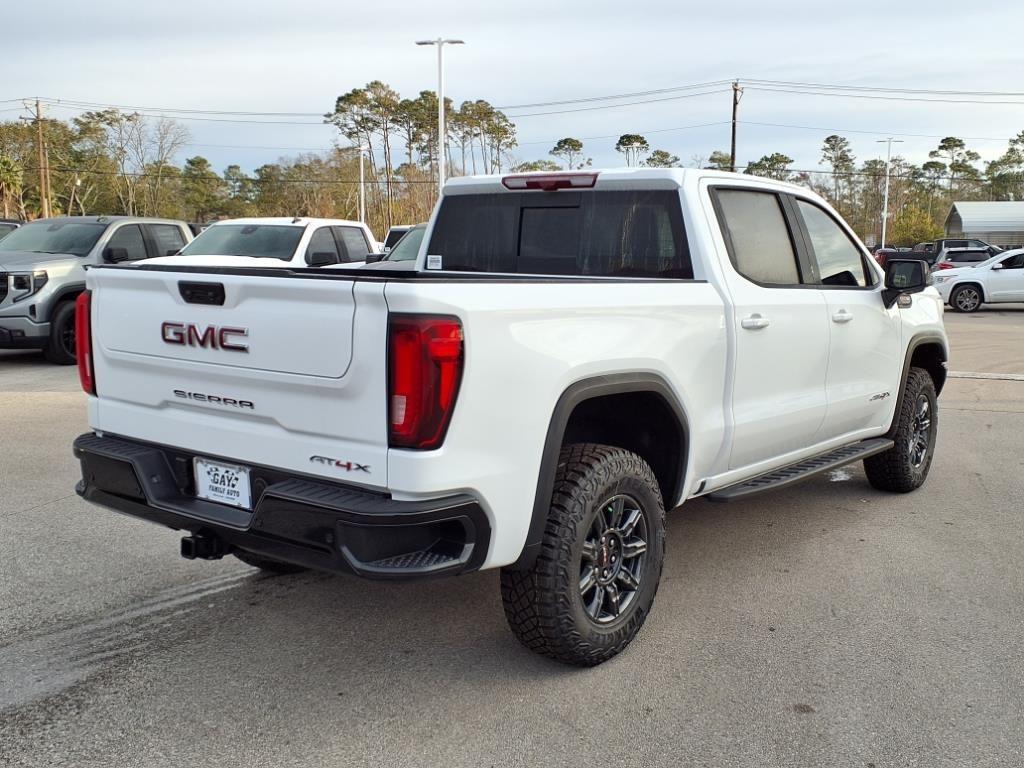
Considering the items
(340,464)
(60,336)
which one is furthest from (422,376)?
(60,336)

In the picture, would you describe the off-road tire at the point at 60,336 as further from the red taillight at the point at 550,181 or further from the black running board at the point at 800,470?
the black running board at the point at 800,470

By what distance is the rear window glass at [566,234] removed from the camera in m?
4.34

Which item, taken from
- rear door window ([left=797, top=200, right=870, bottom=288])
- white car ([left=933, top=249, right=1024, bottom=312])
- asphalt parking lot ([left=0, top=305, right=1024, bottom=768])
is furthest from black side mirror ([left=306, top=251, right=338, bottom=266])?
white car ([left=933, top=249, right=1024, bottom=312])

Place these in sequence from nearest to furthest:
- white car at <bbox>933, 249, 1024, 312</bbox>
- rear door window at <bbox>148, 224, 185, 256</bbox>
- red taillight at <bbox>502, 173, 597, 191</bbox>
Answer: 1. red taillight at <bbox>502, 173, 597, 191</bbox>
2. rear door window at <bbox>148, 224, 185, 256</bbox>
3. white car at <bbox>933, 249, 1024, 312</bbox>

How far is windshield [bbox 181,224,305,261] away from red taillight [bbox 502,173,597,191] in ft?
26.2

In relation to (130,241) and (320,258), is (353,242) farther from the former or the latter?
(130,241)

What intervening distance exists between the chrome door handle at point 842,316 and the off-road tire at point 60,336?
32.9 feet

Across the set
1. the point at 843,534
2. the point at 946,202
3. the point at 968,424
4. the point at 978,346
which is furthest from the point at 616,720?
the point at 946,202

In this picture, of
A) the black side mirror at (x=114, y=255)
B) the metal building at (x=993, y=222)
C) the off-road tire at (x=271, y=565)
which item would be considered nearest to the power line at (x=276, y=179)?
the metal building at (x=993, y=222)

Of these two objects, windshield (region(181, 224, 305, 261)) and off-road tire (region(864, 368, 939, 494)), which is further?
windshield (region(181, 224, 305, 261))

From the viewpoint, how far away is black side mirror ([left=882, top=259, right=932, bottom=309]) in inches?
210

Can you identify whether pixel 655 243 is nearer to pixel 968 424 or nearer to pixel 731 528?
pixel 731 528

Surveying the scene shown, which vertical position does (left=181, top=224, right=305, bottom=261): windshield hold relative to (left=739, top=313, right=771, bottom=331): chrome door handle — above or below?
above

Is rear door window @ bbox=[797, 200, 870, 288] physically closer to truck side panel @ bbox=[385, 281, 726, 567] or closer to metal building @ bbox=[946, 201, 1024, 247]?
truck side panel @ bbox=[385, 281, 726, 567]
